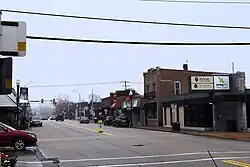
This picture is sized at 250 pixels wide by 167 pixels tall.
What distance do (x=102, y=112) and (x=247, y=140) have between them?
3076 inches

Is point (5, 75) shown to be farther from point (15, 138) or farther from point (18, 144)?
point (18, 144)

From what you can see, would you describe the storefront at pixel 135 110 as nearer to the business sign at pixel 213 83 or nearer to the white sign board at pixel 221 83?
the business sign at pixel 213 83

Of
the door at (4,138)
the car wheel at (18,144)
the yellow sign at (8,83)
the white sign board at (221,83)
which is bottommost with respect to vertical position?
the car wheel at (18,144)

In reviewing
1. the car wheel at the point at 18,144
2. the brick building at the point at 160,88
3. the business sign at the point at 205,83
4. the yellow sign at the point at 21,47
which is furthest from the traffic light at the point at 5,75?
the brick building at the point at 160,88

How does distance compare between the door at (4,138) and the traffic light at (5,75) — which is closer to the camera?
the traffic light at (5,75)

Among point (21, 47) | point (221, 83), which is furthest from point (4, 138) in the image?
point (221, 83)

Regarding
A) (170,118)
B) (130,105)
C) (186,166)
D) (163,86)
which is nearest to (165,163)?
(186,166)

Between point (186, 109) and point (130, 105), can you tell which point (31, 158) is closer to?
point (186, 109)

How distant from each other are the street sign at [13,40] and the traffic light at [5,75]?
1.94ft

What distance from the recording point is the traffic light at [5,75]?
235 inches

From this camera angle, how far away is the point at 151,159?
17.3m

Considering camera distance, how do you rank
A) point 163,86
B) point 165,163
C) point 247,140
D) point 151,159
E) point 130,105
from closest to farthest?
point 165,163, point 151,159, point 247,140, point 163,86, point 130,105

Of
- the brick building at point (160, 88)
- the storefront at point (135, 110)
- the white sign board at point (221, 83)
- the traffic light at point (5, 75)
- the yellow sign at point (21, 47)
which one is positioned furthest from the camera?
the storefront at point (135, 110)

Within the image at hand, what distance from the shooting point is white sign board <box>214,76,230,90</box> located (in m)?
44.5
